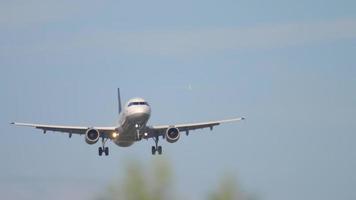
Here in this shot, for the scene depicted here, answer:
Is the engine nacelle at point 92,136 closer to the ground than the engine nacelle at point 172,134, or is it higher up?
higher up

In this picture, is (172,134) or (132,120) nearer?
(132,120)

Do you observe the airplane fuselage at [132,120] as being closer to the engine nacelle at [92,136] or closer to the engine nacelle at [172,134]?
the engine nacelle at [92,136]

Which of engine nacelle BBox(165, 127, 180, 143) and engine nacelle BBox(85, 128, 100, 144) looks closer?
engine nacelle BBox(165, 127, 180, 143)

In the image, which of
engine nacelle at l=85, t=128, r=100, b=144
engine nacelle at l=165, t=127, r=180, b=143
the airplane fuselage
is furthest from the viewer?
engine nacelle at l=85, t=128, r=100, b=144

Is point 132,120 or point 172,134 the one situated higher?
point 132,120

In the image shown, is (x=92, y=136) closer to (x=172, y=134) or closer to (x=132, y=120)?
(x=132, y=120)

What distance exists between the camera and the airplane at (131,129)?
106938mm

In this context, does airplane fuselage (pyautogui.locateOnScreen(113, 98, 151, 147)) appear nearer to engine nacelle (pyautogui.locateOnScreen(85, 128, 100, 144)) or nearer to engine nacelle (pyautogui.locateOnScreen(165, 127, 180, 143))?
engine nacelle (pyautogui.locateOnScreen(85, 128, 100, 144))

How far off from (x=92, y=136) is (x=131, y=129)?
19.2ft

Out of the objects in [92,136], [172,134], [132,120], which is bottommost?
[172,134]

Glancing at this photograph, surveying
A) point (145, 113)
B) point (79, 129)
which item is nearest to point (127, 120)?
point (145, 113)

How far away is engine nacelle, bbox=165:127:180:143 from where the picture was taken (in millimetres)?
111375

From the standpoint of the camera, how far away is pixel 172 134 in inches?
4402

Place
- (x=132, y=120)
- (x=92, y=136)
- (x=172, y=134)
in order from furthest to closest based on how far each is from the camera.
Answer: (x=92, y=136), (x=172, y=134), (x=132, y=120)
